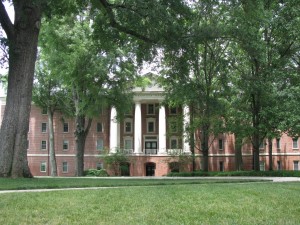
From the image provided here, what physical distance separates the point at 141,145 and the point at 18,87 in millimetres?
44343

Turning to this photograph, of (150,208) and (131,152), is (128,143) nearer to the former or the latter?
(131,152)

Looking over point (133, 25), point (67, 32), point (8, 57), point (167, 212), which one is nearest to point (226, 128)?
point (67, 32)

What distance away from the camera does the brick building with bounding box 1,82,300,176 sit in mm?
59094

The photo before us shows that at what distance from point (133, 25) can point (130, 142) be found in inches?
1744

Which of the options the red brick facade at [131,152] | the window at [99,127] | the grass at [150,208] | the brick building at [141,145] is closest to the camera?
the grass at [150,208]

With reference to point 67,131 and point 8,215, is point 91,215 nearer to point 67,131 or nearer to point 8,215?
point 8,215

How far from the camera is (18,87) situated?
1778cm

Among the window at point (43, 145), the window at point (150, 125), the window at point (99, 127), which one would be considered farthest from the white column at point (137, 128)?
the window at point (43, 145)

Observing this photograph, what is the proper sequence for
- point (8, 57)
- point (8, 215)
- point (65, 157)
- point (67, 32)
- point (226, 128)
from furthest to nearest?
1. point (65, 157)
2. point (226, 128)
3. point (67, 32)
4. point (8, 57)
5. point (8, 215)

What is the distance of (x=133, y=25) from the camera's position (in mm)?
19109

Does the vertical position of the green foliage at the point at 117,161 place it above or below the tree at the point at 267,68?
below

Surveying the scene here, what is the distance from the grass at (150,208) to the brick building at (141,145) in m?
46.5

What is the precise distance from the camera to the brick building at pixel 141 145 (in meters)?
59.1

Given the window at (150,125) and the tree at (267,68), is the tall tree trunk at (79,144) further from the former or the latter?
the window at (150,125)
